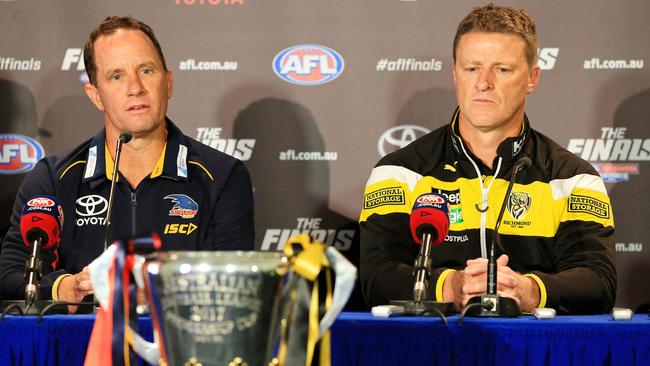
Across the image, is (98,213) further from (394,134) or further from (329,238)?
(394,134)

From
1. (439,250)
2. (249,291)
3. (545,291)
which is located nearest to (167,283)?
(249,291)

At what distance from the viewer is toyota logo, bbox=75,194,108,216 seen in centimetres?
344

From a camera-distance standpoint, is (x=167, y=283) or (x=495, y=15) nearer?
(x=167, y=283)

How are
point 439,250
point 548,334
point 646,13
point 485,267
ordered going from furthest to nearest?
point 646,13, point 439,250, point 485,267, point 548,334

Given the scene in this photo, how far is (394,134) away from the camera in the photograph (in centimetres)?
406

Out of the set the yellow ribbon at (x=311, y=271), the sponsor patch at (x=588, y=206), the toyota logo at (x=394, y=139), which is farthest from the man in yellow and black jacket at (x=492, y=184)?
the yellow ribbon at (x=311, y=271)

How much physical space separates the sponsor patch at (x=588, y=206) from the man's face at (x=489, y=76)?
35 cm

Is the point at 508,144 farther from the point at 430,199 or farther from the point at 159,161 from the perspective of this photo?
the point at 159,161

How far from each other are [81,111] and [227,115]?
61cm

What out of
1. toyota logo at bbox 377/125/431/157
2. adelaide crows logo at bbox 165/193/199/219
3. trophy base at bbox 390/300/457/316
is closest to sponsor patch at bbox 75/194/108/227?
adelaide crows logo at bbox 165/193/199/219

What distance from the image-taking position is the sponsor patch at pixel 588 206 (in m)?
3.21

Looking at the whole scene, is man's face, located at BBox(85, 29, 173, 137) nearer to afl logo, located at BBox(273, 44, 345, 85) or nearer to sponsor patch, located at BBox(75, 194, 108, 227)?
sponsor patch, located at BBox(75, 194, 108, 227)

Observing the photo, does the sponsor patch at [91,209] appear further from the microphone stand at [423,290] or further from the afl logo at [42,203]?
the microphone stand at [423,290]

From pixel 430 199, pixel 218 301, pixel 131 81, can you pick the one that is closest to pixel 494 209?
pixel 430 199
